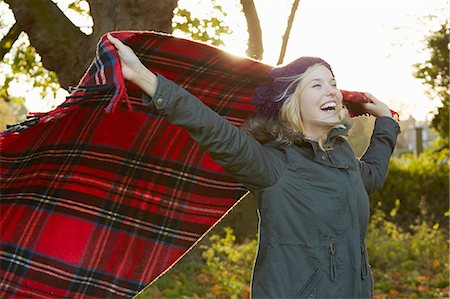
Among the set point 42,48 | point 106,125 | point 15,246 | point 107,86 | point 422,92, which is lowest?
point 15,246

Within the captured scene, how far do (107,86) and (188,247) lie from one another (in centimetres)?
123

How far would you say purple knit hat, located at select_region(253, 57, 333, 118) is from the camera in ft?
11.4

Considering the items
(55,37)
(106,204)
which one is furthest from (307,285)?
(55,37)

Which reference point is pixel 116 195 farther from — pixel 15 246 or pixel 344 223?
pixel 344 223

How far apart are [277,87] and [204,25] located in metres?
4.16

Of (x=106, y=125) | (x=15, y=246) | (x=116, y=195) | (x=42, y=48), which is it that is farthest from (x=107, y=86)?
(x=42, y=48)

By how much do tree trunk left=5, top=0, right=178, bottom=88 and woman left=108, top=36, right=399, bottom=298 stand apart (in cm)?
286

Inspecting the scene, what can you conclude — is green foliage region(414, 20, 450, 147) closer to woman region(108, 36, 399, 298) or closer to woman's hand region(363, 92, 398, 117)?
woman's hand region(363, 92, 398, 117)

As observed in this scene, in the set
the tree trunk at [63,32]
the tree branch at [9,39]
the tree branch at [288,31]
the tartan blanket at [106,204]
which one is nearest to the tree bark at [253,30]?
the tree branch at [288,31]

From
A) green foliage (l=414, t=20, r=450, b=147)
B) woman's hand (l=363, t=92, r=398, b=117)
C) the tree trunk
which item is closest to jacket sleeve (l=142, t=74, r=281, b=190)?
woman's hand (l=363, t=92, r=398, b=117)

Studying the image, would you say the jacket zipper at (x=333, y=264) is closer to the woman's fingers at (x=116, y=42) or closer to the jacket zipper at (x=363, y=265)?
the jacket zipper at (x=363, y=265)

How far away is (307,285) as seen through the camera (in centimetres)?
319

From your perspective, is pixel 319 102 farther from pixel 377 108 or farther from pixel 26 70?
pixel 26 70

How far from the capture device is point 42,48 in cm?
643
